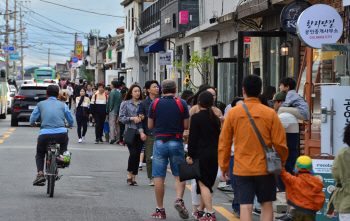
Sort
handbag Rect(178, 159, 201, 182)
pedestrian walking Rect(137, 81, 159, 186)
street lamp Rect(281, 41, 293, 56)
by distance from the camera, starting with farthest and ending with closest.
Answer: street lamp Rect(281, 41, 293, 56) < pedestrian walking Rect(137, 81, 159, 186) < handbag Rect(178, 159, 201, 182)

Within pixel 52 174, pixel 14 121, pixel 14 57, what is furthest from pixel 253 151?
pixel 14 57

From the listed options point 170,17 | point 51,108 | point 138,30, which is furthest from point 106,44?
point 51,108

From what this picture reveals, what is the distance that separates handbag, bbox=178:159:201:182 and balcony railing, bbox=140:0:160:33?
29.5m

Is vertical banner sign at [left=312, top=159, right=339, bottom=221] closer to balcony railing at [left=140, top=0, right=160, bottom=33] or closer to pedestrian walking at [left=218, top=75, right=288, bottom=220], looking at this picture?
pedestrian walking at [left=218, top=75, right=288, bottom=220]

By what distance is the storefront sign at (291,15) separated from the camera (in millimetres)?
11836

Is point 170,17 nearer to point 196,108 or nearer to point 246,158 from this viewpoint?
point 196,108

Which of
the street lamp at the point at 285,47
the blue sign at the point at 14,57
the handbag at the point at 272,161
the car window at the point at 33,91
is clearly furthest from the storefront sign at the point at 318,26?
the blue sign at the point at 14,57

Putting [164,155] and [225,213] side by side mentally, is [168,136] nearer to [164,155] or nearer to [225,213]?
[164,155]

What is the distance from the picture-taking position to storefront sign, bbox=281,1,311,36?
38.8 feet

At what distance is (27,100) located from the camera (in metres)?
25.5

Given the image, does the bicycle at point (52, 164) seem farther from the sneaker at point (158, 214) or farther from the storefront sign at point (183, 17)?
the storefront sign at point (183, 17)

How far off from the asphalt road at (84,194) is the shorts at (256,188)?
211cm

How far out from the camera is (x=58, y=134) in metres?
9.59

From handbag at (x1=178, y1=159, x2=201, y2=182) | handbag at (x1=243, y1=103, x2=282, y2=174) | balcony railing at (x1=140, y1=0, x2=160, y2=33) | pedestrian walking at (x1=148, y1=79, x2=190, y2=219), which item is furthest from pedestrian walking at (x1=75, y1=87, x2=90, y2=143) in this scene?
balcony railing at (x1=140, y1=0, x2=160, y2=33)
